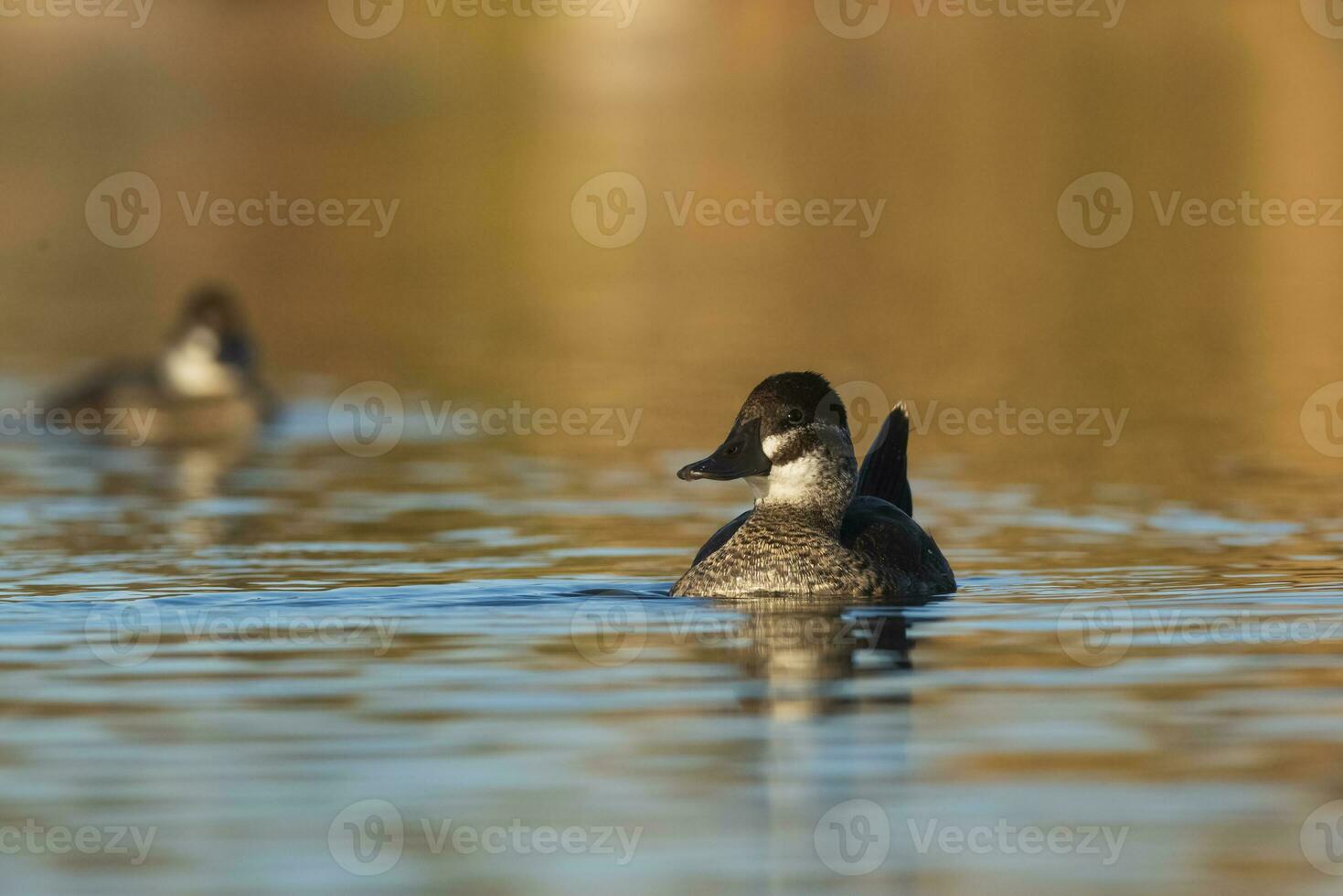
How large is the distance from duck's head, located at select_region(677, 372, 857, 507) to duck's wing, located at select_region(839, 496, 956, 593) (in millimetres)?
187

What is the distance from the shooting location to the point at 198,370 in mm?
23375

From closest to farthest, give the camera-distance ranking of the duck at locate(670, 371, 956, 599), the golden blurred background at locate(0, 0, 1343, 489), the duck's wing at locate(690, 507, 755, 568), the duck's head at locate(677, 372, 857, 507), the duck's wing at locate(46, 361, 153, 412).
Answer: the duck at locate(670, 371, 956, 599) → the duck's head at locate(677, 372, 857, 507) → the duck's wing at locate(690, 507, 755, 568) → the duck's wing at locate(46, 361, 153, 412) → the golden blurred background at locate(0, 0, 1343, 489)

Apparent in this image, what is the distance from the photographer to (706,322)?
30.3m

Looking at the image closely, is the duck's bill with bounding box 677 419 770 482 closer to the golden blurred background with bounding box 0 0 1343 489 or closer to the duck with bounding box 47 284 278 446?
the golden blurred background with bounding box 0 0 1343 489

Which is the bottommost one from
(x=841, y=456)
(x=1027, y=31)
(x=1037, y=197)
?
(x=841, y=456)

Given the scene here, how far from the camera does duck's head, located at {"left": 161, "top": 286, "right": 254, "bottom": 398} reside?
23406 millimetres

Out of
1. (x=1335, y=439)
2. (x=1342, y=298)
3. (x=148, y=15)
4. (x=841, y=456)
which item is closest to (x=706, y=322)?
(x=1342, y=298)

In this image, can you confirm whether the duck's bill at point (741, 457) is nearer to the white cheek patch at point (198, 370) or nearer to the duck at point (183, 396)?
the duck at point (183, 396)

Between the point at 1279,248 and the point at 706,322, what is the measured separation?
13196 mm

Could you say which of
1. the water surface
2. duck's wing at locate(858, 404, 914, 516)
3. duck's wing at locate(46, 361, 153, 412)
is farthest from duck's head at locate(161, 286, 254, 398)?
duck's wing at locate(858, 404, 914, 516)

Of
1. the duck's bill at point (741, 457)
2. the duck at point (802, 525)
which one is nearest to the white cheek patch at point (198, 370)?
the duck at point (802, 525)

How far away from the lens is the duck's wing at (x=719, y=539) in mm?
12891

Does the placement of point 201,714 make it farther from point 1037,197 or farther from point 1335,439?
point 1037,197

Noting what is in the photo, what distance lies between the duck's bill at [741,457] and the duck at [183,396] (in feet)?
35.6
